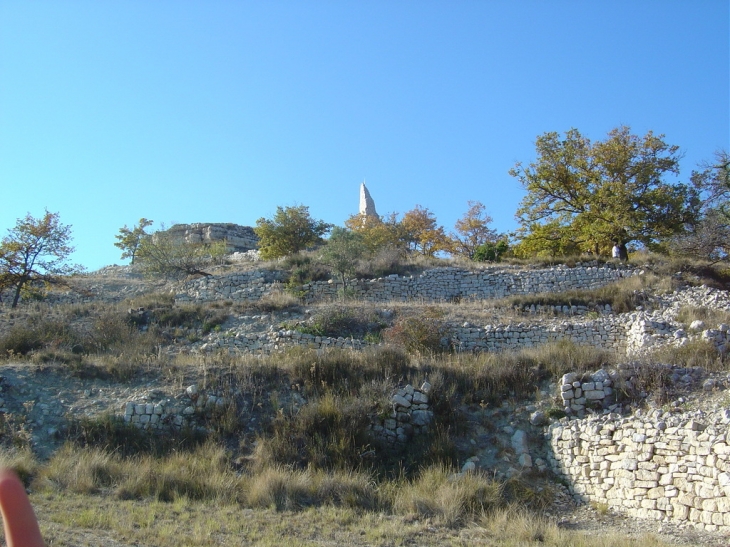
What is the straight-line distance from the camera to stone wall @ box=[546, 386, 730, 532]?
407 inches

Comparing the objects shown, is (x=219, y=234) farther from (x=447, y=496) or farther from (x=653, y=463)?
(x=653, y=463)

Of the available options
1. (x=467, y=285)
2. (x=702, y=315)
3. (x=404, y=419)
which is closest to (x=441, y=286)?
(x=467, y=285)

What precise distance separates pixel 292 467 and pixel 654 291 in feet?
54.0

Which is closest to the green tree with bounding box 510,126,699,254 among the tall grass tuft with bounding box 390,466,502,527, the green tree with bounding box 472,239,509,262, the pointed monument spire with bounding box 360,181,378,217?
the green tree with bounding box 472,239,509,262

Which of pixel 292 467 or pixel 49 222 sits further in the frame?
pixel 49 222

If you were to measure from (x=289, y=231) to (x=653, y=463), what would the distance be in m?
27.6

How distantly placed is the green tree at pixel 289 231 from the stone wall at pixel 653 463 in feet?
81.5

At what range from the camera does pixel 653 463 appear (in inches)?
441

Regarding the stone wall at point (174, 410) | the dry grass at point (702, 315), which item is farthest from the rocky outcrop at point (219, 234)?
the dry grass at point (702, 315)

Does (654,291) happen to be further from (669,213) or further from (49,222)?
(49,222)

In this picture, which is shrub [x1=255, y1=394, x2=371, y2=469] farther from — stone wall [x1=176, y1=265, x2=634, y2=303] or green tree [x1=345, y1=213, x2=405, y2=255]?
green tree [x1=345, y1=213, x2=405, y2=255]

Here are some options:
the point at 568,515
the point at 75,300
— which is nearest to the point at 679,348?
the point at 568,515

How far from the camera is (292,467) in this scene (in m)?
12.4

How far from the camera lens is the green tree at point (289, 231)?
3597cm
